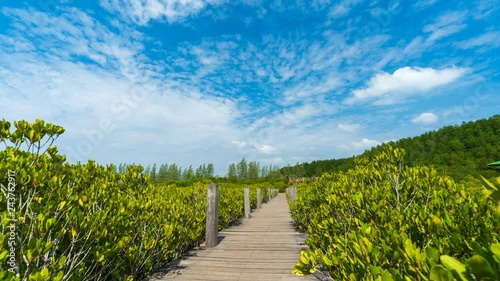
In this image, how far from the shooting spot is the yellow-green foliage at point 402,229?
1635 millimetres

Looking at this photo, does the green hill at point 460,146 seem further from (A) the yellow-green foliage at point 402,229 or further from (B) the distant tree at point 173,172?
(B) the distant tree at point 173,172

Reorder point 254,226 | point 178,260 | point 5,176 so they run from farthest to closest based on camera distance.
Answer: point 254,226
point 178,260
point 5,176

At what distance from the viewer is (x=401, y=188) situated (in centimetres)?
398

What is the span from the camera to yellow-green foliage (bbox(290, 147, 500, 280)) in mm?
1635

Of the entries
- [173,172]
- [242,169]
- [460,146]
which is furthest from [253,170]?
[460,146]

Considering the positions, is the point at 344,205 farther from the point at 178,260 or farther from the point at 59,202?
the point at 178,260

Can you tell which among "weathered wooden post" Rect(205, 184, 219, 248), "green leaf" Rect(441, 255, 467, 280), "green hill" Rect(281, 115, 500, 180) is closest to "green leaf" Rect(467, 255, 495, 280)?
"green leaf" Rect(441, 255, 467, 280)

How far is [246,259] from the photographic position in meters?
6.01

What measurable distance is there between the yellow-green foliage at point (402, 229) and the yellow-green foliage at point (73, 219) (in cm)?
217

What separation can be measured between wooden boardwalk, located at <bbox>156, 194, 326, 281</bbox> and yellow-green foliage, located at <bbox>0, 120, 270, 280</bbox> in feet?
1.89

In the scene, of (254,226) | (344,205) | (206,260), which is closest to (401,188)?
(344,205)

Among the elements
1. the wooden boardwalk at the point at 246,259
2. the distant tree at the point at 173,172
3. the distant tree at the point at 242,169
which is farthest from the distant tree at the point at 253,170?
the wooden boardwalk at the point at 246,259

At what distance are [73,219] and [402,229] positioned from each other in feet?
10.2

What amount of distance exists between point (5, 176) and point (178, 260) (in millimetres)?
4421
